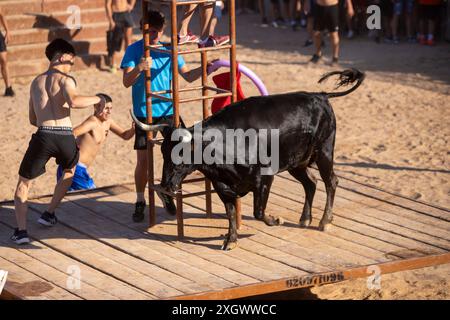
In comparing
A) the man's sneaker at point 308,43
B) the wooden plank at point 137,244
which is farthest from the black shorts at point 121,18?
the wooden plank at point 137,244

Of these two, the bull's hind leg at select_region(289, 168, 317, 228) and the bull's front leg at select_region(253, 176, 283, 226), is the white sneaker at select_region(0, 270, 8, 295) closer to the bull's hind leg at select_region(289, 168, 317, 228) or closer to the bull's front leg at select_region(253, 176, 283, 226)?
the bull's front leg at select_region(253, 176, 283, 226)

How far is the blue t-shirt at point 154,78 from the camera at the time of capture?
31.2ft

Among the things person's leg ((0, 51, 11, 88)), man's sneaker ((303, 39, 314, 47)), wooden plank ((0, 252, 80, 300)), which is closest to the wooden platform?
wooden plank ((0, 252, 80, 300))

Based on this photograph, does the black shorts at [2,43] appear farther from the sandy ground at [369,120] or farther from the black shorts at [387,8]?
the black shorts at [387,8]

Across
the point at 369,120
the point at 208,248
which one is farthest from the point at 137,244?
the point at 369,120

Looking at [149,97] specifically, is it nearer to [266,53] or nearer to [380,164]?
[380,164]

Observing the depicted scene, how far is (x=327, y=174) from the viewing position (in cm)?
955

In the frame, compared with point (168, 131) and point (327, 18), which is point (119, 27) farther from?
point (168, 131)

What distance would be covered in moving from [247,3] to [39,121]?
1713cm

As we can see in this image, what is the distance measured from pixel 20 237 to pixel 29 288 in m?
1.14

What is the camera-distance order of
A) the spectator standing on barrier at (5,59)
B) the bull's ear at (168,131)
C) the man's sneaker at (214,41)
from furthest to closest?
the spectator standing on barrier at (5,59), the man's sneaker at (214,41), the bull's ear at (168,131)

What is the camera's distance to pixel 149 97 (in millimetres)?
9320

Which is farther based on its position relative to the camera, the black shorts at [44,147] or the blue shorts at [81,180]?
the blue shorts at [81,180]
